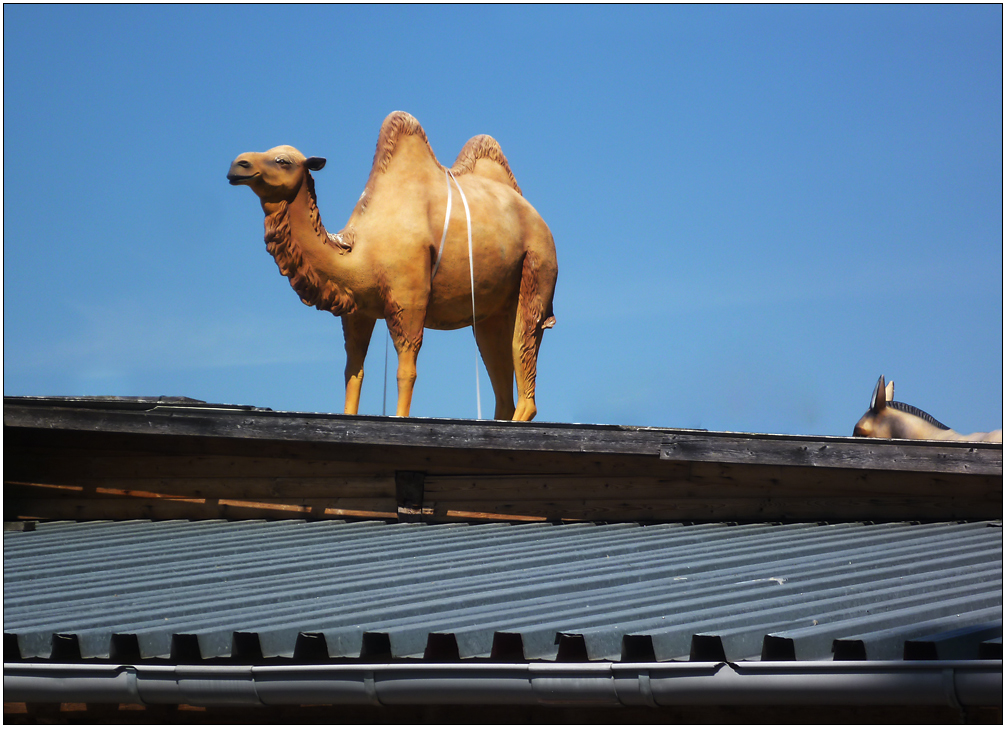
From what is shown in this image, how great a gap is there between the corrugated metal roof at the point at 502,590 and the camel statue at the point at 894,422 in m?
4.22

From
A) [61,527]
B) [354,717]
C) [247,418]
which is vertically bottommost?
[354,717]

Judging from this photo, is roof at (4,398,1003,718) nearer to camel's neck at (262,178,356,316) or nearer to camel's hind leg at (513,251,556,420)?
camel's neck at (262,178,356,316)

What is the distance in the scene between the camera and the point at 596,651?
149 inches

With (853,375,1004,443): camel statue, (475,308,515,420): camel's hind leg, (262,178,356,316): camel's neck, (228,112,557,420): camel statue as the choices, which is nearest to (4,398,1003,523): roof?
(228,112,557,420): camel statue

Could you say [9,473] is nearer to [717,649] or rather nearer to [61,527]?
[61,527]

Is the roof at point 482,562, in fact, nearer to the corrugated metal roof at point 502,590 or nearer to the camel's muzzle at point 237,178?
the corrugated metal roof at point 502,590

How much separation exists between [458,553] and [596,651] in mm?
2552

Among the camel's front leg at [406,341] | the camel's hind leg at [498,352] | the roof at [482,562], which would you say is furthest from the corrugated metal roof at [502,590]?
the camel's hind leg at [498,352]

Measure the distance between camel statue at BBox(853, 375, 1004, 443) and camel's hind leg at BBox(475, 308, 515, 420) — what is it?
402cm

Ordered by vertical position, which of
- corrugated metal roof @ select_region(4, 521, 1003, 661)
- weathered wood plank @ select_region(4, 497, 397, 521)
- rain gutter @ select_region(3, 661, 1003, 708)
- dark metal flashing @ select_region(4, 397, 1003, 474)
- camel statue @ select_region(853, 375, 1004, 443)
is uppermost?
camel statue @ select_region(853, 375, 1004, 443)

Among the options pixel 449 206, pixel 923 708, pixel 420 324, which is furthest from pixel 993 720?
pixel 449 206

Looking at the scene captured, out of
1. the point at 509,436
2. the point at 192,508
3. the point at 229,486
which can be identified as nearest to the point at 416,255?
the point at 509,436

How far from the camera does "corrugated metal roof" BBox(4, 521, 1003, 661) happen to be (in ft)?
12.6

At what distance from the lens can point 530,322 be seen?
9102 mm
